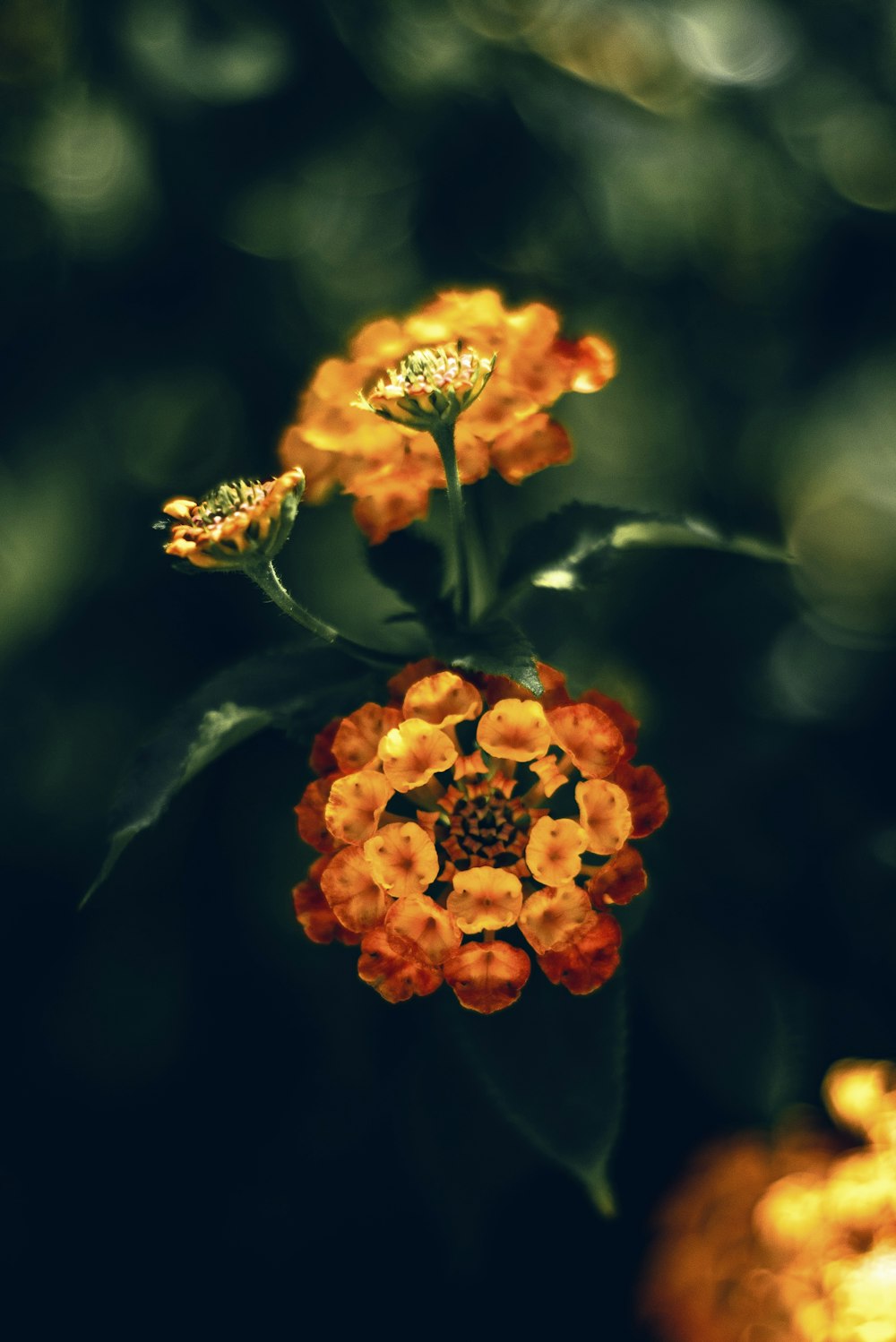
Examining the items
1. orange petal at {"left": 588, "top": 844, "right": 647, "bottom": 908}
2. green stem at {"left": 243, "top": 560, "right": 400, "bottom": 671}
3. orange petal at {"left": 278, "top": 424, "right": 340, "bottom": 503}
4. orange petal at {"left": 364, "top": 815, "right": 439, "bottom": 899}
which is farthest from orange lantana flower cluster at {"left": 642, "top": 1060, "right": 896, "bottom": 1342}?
orange petal at {"left": 278, "top": 424, "right": 340, "bottom": 503}

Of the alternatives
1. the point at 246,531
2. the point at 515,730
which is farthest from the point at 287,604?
the point at 515,730

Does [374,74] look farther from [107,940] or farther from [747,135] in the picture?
[107,940]

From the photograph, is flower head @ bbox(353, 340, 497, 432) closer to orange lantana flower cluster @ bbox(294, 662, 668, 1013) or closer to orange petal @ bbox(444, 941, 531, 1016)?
orange lantana flower cluster @ bbox(294, 662, 668, 1013)

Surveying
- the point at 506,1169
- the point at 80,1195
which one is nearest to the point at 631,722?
the point at 506,1169

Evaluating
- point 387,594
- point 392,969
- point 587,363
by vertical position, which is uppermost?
point 587,363

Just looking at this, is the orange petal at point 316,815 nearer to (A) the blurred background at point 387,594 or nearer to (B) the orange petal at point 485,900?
(B) the orange petal at point 485,900

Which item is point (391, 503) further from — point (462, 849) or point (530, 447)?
point (462, 849)
